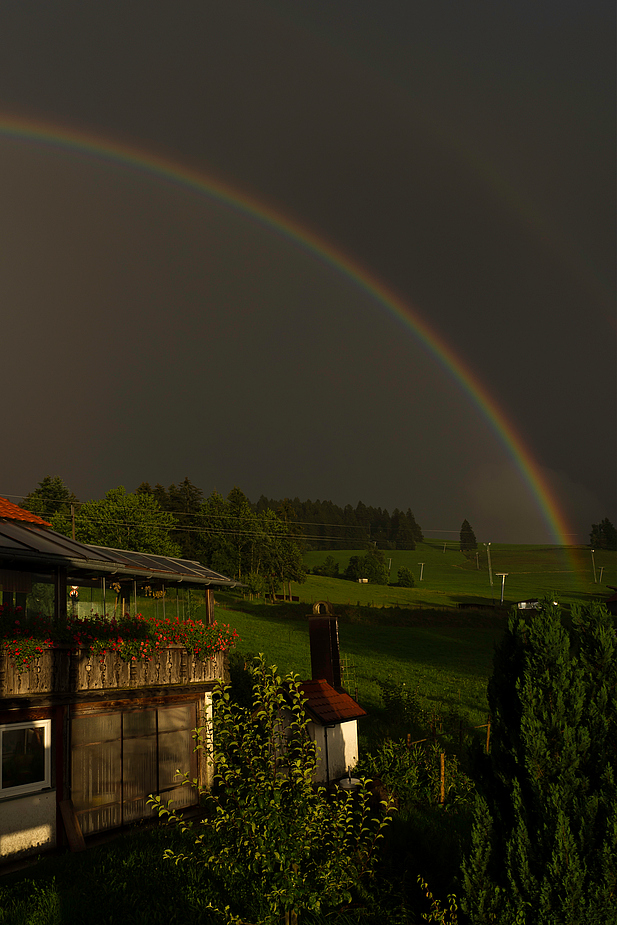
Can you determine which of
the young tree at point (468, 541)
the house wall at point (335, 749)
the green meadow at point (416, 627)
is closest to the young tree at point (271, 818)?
the green meadow at point (416, 627)

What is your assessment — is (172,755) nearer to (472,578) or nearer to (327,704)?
(327,704)

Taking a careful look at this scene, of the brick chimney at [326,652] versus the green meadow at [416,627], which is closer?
the brick chimney at [326,652]

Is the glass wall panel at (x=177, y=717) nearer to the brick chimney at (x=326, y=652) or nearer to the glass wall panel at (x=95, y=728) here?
the glass wall panel at (x=95, y=728)

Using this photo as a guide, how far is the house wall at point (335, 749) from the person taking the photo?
75.8 ft

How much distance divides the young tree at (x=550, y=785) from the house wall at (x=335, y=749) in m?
14.0

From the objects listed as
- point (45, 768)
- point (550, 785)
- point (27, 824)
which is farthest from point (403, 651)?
point (550, 785)

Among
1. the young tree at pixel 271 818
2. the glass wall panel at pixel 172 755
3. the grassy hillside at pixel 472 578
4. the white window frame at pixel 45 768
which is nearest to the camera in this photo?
the young tree at pixel 271 818

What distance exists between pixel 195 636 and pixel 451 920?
39.8 ft

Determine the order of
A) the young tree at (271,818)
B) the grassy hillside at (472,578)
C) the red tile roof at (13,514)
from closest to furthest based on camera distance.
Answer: the young tree at (271,818), the red tile roof at (13,514), the grassy hillside at (472,578)

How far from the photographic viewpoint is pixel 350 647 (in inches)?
2286

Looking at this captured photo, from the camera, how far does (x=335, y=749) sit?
78.7 feet

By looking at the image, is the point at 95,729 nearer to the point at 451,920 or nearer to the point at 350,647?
the point at 451,920

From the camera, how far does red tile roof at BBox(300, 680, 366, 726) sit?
22984mm

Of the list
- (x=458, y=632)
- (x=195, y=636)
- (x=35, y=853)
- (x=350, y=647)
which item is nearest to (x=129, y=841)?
(x=35, y=853)
